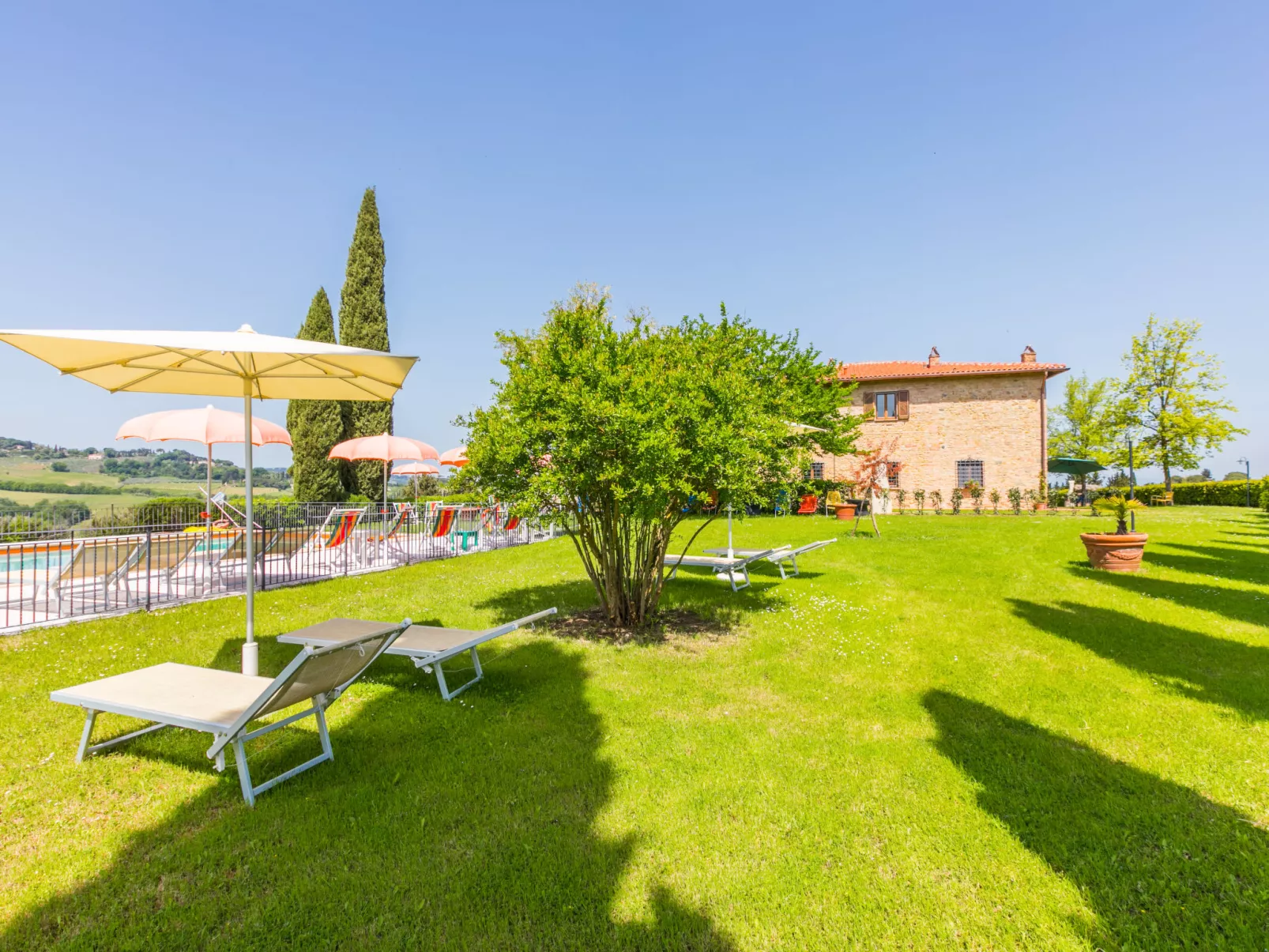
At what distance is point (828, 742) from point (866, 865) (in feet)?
4.15

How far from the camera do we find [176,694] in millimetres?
3561

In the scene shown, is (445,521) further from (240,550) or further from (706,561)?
(706,561)

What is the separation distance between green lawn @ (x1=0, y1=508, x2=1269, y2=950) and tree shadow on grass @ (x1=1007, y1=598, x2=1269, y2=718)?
4cm

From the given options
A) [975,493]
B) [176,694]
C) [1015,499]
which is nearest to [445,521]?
[176,694]

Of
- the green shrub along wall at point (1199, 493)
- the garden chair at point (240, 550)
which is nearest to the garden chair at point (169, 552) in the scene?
the garden chair at point (240, 550)

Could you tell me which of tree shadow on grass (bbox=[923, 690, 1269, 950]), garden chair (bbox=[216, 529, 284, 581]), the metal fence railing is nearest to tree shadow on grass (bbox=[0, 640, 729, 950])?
tree shadow on grass (bbox=[923, 690, 1269, 950])

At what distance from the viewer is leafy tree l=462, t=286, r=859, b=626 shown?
5504 mm

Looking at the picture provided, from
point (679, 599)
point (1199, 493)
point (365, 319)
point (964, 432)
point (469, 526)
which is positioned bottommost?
point (679, 599)

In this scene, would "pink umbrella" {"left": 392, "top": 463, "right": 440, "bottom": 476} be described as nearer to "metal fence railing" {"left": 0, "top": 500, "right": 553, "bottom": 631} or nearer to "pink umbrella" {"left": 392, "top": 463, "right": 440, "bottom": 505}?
"pink umbrella" {"left": 392, "top": 463, "right": 440, "bottom": 505}

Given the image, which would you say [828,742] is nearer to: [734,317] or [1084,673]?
[1084,673]

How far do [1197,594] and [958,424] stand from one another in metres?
20.8

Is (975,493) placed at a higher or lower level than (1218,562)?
higher

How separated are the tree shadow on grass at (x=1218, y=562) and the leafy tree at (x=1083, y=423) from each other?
81.9ft

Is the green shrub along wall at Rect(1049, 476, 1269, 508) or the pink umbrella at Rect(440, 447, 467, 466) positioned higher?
the pink umbrella at Rect(440, 447, 467, 466)
